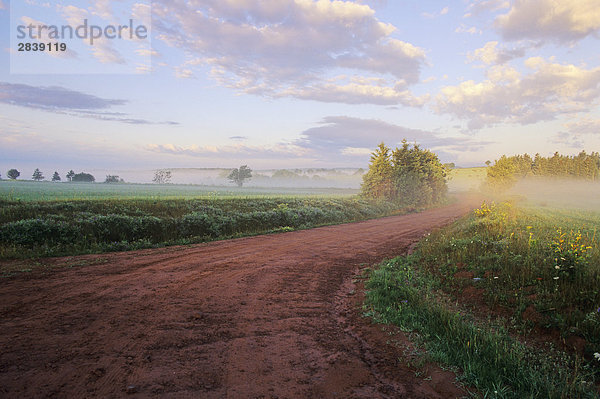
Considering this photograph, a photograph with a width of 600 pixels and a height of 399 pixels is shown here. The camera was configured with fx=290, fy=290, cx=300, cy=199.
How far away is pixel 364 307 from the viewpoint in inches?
235

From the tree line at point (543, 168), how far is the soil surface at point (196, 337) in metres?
66.9

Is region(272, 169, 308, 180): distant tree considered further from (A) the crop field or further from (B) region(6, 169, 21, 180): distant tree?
(A) the crop field

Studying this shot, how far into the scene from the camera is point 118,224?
1210 cm

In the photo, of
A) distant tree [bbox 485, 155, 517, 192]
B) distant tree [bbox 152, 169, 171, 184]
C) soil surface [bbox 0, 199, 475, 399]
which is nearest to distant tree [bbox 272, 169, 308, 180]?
distant tree [bbox 152, 169, 171, 184]

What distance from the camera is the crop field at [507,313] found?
3703mm

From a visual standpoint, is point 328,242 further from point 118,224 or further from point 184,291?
point 118,224

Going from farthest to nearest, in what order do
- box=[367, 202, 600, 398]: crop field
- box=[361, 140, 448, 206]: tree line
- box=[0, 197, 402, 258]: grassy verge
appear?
box=[361, 140, 448, 206]: tree line
box=[0, 197, 402, 258]: grassy verge
box=[367, 202, 600, 398]: crop field

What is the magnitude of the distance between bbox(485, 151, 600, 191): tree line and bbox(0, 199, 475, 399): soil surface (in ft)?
219

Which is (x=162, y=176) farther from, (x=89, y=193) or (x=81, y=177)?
(x=89, y=193)

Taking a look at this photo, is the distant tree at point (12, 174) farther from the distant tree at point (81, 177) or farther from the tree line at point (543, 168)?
the tree line at point (543, 168)

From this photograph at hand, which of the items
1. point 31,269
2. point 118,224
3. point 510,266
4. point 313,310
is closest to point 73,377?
point 313,310

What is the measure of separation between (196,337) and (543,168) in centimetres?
11141

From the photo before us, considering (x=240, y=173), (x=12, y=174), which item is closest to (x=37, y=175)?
(x=12, y=174)

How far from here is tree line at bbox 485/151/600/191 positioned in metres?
60.5
